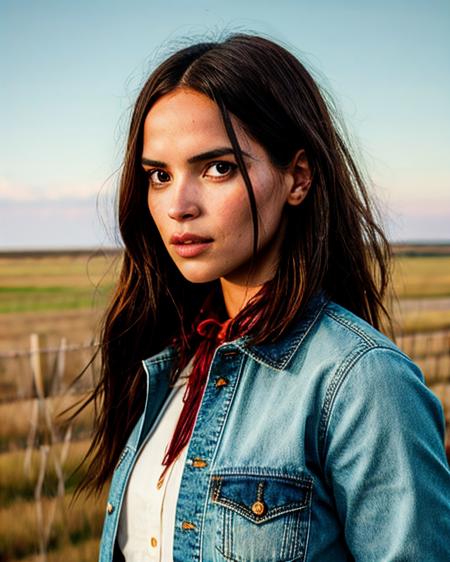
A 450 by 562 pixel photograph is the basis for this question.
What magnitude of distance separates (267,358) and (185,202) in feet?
1.15

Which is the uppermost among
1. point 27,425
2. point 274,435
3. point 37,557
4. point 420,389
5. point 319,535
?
point 420,389

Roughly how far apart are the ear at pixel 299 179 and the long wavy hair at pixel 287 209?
16 millimetres

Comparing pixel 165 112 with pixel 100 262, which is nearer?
pixel 165 112

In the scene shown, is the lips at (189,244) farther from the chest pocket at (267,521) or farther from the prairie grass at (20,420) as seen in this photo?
the prairie grass at (20,420)

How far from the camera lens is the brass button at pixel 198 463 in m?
1.69

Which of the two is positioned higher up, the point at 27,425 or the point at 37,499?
the point at 27,425

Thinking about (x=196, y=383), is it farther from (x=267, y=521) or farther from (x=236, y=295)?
(x=267, y=521)

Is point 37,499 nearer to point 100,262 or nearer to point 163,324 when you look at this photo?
point 100,262

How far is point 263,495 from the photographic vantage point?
61.9 inches

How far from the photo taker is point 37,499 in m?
4.54

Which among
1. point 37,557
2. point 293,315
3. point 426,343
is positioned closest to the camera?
point 293,315

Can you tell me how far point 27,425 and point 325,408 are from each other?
135 inches

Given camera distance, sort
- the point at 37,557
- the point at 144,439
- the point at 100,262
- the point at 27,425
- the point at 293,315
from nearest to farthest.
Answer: the point at 293,315 → the point at 144,439 → the point at 100,262 → the point at 37,557 → the point at 27,425

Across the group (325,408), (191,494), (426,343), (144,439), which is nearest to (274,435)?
(325,408)
